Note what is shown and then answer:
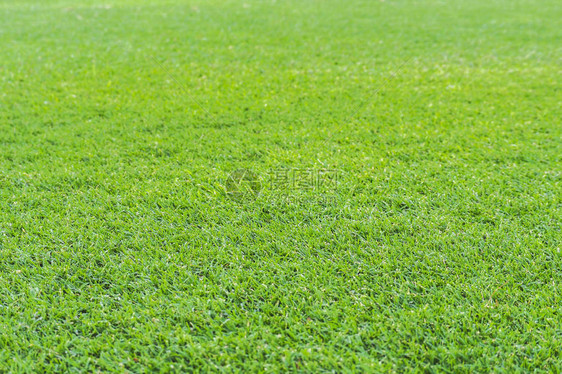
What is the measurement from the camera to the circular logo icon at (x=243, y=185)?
3055 mm

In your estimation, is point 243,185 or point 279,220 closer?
point 279,220

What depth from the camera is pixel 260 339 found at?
1966 millimetres

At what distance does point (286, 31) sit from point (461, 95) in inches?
178

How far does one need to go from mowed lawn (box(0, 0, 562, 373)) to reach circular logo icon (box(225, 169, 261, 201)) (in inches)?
1.4

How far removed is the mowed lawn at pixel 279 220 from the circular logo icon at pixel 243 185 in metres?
0.04

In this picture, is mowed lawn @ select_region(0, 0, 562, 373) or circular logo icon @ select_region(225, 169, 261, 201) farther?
circular logo icon @ select_region(225, 169, 261, 201)

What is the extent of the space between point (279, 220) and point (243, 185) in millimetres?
534

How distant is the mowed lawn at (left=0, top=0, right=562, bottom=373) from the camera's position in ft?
6.36

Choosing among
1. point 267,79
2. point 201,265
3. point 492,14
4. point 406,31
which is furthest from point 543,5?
point 201,265

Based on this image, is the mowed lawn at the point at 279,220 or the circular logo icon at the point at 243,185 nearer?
the mowed lawn at the point at 279,220

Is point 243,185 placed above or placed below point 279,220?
above

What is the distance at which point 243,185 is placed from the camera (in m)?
3.18

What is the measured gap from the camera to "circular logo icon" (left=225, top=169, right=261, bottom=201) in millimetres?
3055

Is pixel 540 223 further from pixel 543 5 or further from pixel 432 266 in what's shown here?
pixel 543 5
